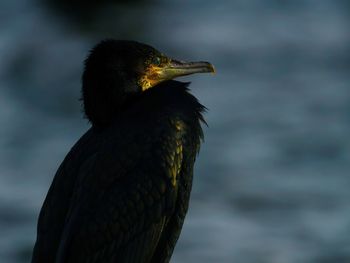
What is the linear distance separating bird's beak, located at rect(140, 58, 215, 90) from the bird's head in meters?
0.03

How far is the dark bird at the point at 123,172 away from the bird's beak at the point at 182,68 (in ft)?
0.66

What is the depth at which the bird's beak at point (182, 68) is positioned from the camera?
9.88 m

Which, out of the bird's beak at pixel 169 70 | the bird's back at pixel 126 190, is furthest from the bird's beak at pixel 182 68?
the bird's back at pixel 126 190

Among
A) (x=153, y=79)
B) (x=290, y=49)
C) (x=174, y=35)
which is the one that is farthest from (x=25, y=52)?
(x=153, y=79)

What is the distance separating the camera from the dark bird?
30.1 ft

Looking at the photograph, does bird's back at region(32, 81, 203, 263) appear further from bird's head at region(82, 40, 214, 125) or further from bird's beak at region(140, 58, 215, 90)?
bird's beak at region(140, 58, 215, 90)

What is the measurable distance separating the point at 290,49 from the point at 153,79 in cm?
1111

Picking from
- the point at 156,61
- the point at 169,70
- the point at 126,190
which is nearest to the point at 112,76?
the point at 156,61

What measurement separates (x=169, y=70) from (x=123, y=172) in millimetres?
861

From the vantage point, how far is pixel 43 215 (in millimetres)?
9289

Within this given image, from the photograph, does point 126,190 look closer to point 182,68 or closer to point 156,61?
point 156,61

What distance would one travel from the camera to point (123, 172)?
9.29 meters

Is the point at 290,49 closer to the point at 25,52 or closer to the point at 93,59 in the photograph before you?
the point at 25,52

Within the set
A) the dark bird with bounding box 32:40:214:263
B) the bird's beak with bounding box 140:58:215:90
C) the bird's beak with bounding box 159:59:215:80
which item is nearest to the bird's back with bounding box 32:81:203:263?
the dark bird with bounding box 32:40:214:263
